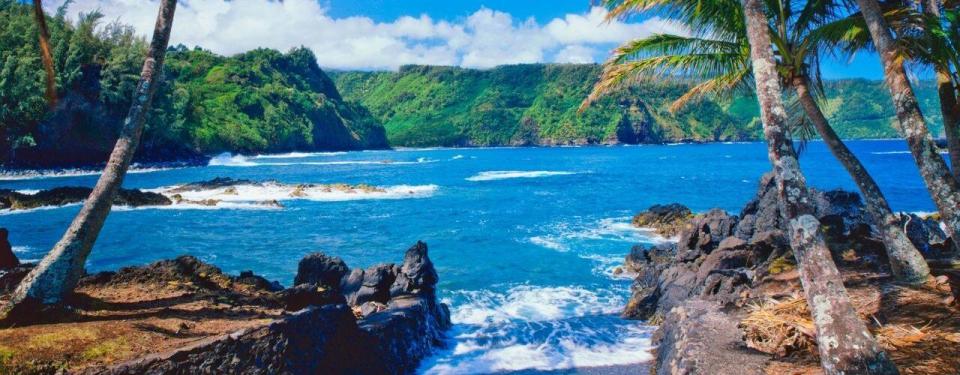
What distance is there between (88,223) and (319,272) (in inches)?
233

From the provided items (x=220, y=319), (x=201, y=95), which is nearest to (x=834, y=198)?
(x=220, y=319)

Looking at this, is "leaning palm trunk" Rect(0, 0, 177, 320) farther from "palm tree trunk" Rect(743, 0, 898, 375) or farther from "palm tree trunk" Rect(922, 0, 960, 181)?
"palm tree trunk" Rect(922, 0, 960, 181)

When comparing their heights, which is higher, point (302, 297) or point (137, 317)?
point (137, 317)

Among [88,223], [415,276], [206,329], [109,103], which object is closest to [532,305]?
[415,276]

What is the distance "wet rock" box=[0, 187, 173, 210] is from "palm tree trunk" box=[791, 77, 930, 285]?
3070cm

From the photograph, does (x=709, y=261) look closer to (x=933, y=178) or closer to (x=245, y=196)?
(x=933, y=178)

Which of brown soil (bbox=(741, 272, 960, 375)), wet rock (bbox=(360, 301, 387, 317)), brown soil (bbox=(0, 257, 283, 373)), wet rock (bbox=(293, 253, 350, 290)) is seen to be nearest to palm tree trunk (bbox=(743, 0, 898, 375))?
brown soil (bbox=(741, 272, 960, 375))

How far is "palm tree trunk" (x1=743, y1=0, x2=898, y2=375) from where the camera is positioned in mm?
3756

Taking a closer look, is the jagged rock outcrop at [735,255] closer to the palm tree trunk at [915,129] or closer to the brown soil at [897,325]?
the brown soil at [897,325]

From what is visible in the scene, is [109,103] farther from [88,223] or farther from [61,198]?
[88,223]

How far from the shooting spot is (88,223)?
615 cm

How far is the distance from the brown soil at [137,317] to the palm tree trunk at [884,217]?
7.37 m

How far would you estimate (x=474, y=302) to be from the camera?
12.3m

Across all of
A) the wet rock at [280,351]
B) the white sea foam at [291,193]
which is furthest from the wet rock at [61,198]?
the wet rock at [280,351]
